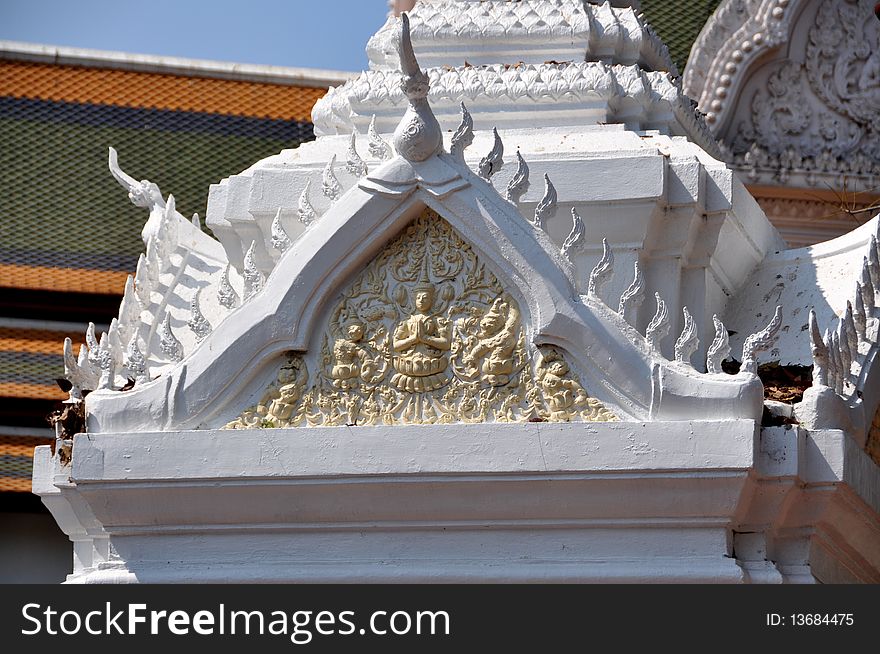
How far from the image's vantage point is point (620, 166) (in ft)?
29.4

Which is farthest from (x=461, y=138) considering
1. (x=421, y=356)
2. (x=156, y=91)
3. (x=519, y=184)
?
(x=156, y=91)

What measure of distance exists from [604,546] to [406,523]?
722 millimetres

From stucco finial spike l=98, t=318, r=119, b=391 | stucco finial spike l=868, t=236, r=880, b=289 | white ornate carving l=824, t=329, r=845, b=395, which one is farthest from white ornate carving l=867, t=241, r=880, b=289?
stucco finial spike l=98, t=318, r=119, b=391

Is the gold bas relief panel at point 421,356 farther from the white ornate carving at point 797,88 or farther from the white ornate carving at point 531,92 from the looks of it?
the white ornate carving at point 797,88

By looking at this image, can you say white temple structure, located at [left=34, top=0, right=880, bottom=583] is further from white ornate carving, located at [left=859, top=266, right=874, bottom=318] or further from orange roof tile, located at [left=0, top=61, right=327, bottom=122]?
orange roof tile, located at [left=0, top=61, right=327, bottom=122]

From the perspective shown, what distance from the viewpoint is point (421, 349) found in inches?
317

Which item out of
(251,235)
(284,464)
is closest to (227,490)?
(284,464)

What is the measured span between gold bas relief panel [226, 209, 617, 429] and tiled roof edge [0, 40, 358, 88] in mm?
6664

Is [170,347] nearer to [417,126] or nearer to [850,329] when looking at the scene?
[417,126]

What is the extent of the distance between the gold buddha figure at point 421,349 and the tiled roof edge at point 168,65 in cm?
675

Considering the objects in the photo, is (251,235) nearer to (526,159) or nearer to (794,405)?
(526,159)

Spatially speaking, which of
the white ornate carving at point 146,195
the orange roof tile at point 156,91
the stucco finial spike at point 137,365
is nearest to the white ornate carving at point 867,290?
the stucco finial spike at point 137,365

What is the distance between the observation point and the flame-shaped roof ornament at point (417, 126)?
805cm

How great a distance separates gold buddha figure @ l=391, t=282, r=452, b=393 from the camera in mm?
8031
